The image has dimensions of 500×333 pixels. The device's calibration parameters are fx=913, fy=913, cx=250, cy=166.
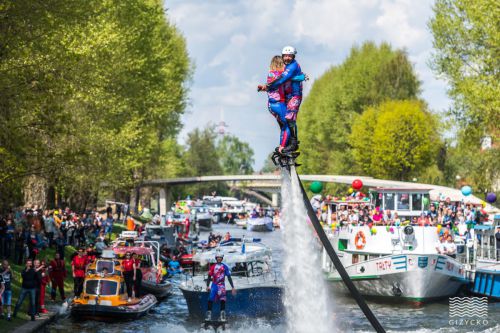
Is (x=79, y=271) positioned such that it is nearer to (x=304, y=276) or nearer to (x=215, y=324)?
(x=215, y=324)

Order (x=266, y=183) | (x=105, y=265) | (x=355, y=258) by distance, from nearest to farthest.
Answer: (x=105, y=265) < (x=355, y=258) < (x=266, y=183)

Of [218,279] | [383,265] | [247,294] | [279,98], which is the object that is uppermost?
[279,98]

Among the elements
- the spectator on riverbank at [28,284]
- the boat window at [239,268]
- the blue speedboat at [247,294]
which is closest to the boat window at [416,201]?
the blue speedboat at [247,294]

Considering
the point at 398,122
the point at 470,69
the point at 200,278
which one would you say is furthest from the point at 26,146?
the point at 398,122

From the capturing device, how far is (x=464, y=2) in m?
49.8

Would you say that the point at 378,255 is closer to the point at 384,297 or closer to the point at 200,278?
the point at 384,297

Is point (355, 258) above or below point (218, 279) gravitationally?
above

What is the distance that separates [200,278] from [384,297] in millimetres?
9022

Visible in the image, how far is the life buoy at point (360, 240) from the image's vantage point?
137 feet

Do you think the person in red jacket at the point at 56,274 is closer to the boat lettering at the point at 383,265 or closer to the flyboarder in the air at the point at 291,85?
the boat lettering at the point at 383,265

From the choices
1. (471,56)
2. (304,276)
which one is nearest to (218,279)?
(304,276)

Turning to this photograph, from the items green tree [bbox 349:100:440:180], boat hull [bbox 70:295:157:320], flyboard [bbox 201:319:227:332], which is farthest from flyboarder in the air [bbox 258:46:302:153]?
green tree [bbox 349:100:440:180]

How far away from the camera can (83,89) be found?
1273 inches

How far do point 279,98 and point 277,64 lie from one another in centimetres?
52
